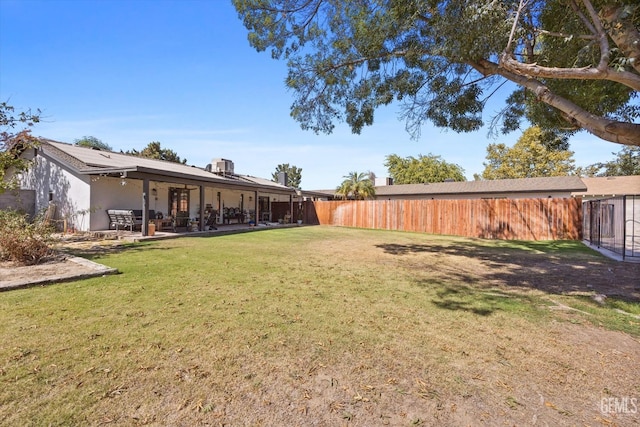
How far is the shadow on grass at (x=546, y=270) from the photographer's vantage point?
572 centimetres

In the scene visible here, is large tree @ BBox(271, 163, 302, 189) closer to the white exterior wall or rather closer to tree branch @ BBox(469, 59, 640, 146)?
the white exterior wall

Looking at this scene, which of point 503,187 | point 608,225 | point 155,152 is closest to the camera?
point 608,225

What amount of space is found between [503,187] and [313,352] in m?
25.4

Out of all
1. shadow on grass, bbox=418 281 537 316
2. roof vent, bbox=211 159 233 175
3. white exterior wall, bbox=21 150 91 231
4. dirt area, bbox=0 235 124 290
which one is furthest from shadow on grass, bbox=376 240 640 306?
roof vent, bbox=211 159 233 175

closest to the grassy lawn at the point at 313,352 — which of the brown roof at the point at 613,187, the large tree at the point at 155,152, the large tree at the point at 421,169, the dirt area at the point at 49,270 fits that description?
the dirt area at the point at 49,270

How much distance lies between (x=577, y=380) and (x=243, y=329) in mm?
3199

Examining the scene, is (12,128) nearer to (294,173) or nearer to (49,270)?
(49,270)

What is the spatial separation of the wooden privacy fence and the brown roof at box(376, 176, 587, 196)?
9.00 meters

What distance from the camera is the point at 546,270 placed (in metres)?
7.27

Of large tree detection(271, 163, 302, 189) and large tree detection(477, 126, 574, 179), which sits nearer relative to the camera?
large tree detection(477, 126, 574, 179)

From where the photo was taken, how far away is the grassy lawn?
216 centimetres

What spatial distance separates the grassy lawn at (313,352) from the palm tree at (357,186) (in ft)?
66.6

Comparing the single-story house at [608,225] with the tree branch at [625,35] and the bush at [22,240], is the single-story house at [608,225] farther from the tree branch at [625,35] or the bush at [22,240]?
the bush at [22,240]

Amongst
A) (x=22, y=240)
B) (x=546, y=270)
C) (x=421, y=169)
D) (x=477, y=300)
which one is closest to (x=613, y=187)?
(x=421, y=169)
